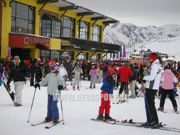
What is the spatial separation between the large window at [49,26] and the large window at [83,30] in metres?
6.00

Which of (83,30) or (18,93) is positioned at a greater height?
(83,30)

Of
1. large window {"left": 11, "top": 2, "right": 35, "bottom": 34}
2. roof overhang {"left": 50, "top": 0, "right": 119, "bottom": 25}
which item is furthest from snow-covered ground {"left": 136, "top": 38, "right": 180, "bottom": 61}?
large window {"left": 11, "top": 2, "right": 35, "bottom": 34}

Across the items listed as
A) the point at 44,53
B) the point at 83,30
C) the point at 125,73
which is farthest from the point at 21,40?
the point at 83,30

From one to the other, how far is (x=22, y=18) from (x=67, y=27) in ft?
32.8

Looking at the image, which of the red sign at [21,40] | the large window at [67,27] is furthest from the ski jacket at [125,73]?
the large window at [67,27]

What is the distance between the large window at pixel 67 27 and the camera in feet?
129

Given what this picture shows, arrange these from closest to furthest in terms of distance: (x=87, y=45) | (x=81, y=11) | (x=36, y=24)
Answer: (x=36, y=24), (x=87, y=45), (x=81, y=11)

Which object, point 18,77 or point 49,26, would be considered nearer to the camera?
point 18,77

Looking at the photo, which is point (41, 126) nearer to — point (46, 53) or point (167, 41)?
point (46, 53)

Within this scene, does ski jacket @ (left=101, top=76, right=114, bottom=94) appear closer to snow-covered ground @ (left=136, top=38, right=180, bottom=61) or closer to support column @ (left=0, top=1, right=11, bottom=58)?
support column @ (left=0, top=1, right=11, bottom=58)

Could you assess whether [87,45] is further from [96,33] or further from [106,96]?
[106,96]

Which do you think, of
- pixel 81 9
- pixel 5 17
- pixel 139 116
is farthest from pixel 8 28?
pixel 139 116

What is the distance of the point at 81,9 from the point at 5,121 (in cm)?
3142

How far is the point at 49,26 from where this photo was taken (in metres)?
36.0
